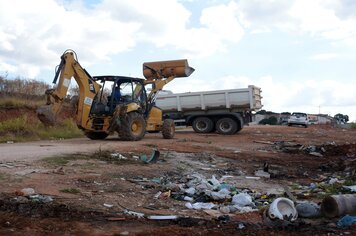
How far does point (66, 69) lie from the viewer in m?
15.5

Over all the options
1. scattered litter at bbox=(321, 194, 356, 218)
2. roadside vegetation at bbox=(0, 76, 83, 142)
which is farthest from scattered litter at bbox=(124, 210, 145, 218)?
roadside vegetation at bbox=(0, 76, 83, 142)

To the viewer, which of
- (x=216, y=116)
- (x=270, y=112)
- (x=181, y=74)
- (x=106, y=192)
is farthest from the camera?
(x=270, y=112)

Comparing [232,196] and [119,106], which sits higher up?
[119,106]

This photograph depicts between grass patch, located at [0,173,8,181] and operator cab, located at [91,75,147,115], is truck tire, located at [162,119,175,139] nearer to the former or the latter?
operator cab, located at [91,75,147,115]

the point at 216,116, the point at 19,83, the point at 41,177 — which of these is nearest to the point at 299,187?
the point at 41,177

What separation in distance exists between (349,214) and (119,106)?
444 inches

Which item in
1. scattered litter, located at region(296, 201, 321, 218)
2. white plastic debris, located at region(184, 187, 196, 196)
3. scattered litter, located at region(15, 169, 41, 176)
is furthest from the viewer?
Answer: scattered litter, located at region(15, 169, 41, 176)

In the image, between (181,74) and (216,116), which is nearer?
(181,74)

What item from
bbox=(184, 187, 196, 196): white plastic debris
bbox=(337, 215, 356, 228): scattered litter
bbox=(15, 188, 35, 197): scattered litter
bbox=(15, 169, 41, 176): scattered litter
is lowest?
bbox=(337, 215, 356, 228): scattered litter

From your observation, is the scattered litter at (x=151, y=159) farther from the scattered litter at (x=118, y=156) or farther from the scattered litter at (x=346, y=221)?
the scattered litter at (x=346, y=221)

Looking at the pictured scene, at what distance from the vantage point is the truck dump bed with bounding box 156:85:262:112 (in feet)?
78.3

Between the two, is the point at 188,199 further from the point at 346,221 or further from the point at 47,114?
the point at 47,114

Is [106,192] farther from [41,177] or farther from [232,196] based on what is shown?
[232,196]

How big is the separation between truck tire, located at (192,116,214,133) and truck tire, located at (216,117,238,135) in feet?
1.71
